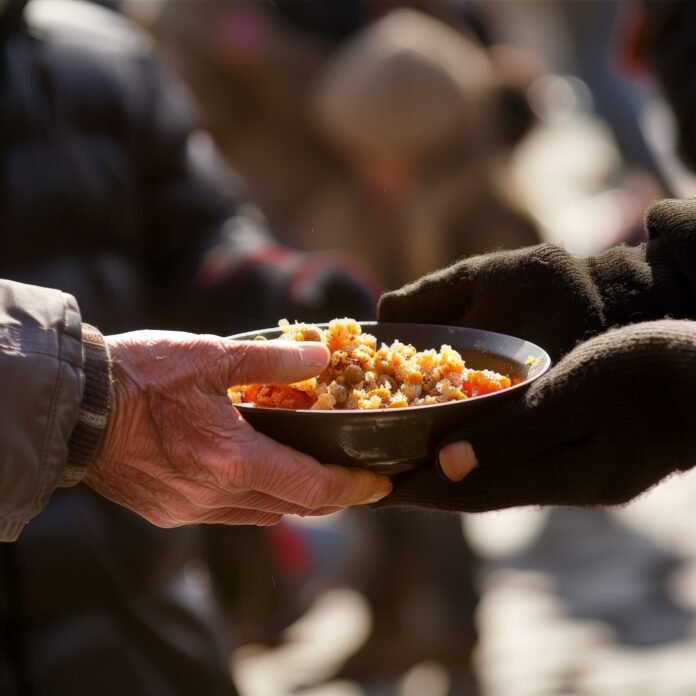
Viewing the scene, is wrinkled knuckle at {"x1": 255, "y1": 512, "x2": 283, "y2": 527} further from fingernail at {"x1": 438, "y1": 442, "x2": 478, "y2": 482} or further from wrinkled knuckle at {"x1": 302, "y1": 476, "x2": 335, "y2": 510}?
fingernail at {"x1": 438, "y1": 442, "x2": 478, "y2": 482}

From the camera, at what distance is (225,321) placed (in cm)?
247

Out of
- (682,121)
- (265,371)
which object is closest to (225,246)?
(265,371)

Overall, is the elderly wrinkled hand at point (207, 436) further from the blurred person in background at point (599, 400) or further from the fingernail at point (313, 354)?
the blurred person in background at point (599, 400)

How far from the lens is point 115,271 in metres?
2.33

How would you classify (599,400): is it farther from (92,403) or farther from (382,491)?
(92,403)

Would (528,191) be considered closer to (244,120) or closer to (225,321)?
(244,120)

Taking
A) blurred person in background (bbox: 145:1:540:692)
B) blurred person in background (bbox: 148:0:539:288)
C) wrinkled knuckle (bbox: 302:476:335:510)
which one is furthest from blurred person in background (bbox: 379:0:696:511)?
Result: blurred person in background (bbox: 148:0:539:288)

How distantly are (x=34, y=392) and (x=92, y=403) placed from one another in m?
0.08

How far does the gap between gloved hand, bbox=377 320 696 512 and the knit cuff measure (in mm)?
461

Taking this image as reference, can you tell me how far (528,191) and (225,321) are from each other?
2.44 m

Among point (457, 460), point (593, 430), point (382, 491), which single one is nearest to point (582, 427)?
point (593, 430)

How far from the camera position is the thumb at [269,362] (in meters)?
1.50

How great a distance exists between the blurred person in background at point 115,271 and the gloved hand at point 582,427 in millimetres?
874

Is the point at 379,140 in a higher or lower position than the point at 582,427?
lower
